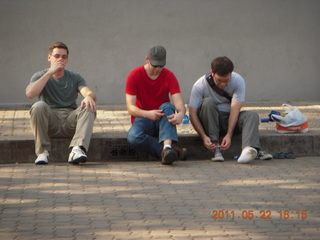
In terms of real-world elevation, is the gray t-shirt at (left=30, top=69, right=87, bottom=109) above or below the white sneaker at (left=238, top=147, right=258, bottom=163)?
above

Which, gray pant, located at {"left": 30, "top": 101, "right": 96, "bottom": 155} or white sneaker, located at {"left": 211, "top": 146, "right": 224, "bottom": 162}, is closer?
gray pant, located at {"left": 30, "top": 101, "right": 96, "bottom": 155}

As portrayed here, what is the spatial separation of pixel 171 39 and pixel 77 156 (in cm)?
614

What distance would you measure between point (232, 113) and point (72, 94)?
181cm

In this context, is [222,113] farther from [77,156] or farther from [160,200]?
[160,200]

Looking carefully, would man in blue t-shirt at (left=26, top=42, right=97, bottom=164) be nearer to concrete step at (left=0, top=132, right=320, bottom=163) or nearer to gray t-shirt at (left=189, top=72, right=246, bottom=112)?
concrete step at (left=0, top=132, right=320, bottom=163)

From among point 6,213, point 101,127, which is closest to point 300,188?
point 6,213

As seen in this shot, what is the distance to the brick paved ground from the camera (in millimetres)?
5566

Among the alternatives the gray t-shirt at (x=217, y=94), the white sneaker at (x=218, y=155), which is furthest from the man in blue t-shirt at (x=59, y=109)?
the white sneaker at (x=218, y=155)

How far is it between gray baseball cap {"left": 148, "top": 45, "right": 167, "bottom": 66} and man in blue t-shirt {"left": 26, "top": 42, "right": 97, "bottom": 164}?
30.8 inches

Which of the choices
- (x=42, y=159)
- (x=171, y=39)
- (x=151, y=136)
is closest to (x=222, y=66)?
(x=151, y=136)

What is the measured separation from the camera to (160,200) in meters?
6.52
